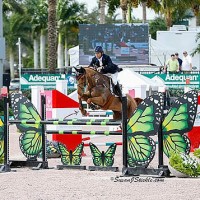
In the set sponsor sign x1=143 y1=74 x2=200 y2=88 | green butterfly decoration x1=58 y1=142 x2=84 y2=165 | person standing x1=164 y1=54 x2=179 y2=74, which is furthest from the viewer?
person standing x1=164 y1=54 x2=179 y2=74

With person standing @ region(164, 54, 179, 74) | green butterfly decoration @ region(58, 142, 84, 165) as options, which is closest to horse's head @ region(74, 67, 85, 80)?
green butterfly decoration @ region(58, 142, 84, 165)

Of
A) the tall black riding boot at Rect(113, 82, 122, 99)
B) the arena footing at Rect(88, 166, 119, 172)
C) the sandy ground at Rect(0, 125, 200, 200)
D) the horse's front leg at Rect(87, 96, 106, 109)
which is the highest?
the tall black riding boot at Rect(113, 82, 122, 99)

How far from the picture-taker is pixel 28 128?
49.0ft

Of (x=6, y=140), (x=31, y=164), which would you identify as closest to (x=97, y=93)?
(x=31, y=164)

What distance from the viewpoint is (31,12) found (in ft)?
281

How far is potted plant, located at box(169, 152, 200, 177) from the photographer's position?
42.3 feet

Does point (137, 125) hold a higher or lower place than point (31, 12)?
lower

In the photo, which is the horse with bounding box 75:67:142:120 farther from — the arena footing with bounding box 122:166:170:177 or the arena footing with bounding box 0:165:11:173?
the arena footing with bounding box 122:166:170:177

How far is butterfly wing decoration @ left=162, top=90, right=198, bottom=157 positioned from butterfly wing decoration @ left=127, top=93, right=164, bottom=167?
17 centimetres

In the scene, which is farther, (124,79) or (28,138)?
(124,79)

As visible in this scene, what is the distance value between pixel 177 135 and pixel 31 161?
3.05 m

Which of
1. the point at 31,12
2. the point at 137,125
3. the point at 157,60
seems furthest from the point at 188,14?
the point at 137,125

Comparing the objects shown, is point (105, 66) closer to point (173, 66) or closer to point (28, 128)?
point (28, 128)

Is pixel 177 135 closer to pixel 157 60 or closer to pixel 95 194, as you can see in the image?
pixel 95 194
